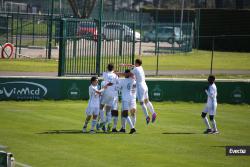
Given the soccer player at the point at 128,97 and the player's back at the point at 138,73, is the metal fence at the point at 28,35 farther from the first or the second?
the soccer player at the point at 128,97

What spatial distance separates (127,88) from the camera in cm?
2419

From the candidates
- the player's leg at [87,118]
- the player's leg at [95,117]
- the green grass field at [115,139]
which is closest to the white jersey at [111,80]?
the player's leg at [95,117]

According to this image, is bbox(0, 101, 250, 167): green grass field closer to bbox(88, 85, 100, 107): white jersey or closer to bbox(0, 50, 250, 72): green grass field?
bbox(88, 85, 100, 107): white jersey

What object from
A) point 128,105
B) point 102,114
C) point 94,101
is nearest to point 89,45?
point 102,114

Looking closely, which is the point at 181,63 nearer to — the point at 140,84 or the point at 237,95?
the point at 237,95

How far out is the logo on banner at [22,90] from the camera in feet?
103

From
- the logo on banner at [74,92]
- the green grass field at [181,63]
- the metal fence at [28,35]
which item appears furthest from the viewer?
the metal fence at [28,35]

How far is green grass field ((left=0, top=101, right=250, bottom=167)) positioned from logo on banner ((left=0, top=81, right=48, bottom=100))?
51cm

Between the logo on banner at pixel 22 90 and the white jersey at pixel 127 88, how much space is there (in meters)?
8.54

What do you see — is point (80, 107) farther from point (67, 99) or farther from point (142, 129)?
point (142, 129)

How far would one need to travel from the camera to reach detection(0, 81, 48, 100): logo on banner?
31.4m

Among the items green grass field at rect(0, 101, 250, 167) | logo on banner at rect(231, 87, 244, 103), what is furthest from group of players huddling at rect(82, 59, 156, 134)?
logo on banner at rect(231, 87, 244, 103)

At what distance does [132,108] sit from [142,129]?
4.76 ft

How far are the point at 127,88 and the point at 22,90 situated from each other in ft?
29.0
